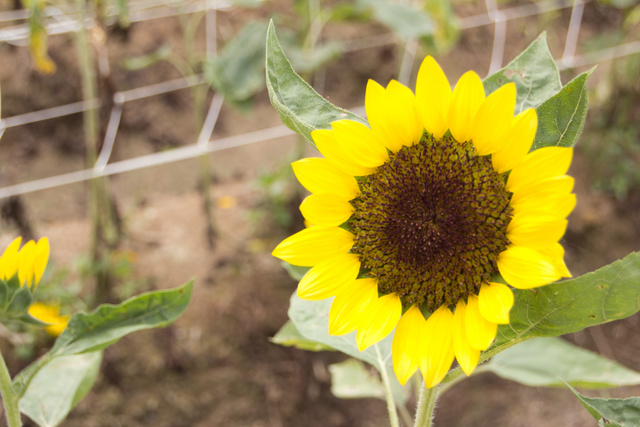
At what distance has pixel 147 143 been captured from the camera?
2.14 m

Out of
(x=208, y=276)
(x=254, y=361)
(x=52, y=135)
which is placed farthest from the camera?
(x=52, y=135)

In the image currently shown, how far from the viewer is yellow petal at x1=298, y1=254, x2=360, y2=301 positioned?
49cm

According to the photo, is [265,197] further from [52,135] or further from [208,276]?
[52,135]

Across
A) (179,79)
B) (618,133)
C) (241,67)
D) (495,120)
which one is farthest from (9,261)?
(618,133)

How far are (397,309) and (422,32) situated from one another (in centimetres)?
125

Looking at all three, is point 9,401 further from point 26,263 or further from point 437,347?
point 437,347

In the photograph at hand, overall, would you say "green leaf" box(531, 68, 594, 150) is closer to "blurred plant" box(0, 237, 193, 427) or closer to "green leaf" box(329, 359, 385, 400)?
"blurred plant" box(0, 237, 193, 427)

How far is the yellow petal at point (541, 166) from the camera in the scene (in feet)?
1.39

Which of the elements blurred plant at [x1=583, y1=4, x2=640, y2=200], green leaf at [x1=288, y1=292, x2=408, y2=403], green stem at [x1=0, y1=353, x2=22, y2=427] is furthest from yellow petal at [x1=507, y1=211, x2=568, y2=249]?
blurred plant at [x1=583, y1=4, x2=640, y2=200]

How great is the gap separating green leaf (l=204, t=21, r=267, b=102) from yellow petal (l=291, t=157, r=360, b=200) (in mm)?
1211

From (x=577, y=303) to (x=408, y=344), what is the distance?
5.2 inches

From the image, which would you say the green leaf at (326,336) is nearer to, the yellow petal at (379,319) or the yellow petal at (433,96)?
the yellow petal at (379,319)

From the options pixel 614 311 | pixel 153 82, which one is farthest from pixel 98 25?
pixel 614 311

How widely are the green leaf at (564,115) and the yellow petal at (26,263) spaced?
0.46 m
